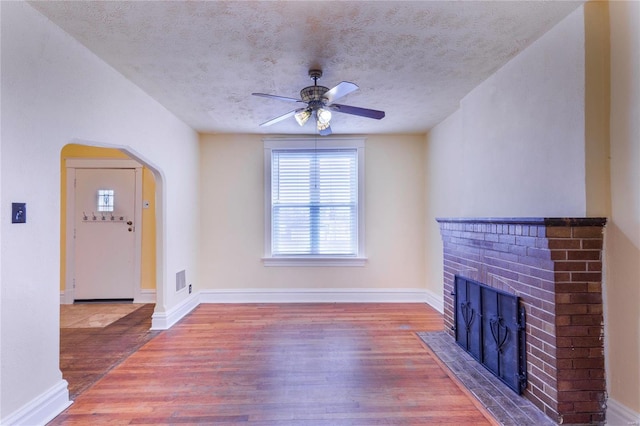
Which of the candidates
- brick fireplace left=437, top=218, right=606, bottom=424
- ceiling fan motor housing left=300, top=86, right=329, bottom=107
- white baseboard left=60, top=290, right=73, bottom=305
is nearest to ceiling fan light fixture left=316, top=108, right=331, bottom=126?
ceiling fan motor housing left=300, top=86, right=329, bottom=107

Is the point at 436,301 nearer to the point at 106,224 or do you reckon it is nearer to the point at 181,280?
the point at 181,280

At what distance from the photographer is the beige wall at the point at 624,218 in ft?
5.11

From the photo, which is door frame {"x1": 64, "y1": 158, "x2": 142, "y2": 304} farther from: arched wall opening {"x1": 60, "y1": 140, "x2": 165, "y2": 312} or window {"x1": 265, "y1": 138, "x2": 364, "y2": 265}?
window {"x1": 265, "y1": 138, "x2": 364, "y2": 265}

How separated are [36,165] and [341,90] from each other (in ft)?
6.40

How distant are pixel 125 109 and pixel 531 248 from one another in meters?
3.33

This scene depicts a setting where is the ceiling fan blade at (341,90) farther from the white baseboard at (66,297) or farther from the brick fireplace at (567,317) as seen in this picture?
the white baseboard at (66,297)

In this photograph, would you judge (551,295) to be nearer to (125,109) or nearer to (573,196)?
(573,196)

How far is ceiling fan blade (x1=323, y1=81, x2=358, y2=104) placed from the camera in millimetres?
1976

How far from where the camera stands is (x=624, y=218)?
1.61 metres

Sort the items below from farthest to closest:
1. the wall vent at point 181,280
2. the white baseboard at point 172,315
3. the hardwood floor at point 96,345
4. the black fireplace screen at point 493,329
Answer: the wall vent at point 181,280 < the white baseboard at point 172,315 < the hardwood floor at point 96,345 < the black fireplace screen at point 493,329

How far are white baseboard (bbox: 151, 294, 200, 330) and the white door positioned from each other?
105cm

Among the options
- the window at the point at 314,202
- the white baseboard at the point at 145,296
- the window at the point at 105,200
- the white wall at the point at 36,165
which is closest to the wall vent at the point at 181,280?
the white baseboard at the point at 145,296

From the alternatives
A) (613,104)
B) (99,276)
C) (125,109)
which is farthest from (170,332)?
(613,104)

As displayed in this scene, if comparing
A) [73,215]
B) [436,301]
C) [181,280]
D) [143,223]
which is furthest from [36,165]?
[436,301]
